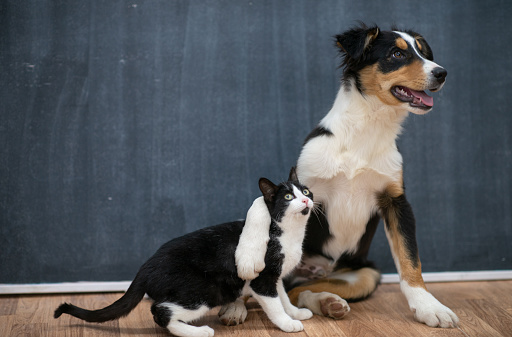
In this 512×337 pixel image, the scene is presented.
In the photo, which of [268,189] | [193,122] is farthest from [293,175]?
[193,122]

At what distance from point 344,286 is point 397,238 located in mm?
348

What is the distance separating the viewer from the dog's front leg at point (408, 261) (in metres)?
2.32

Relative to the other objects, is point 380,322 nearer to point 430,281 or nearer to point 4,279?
point 430,281

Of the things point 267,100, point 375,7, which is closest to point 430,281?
point 267,100

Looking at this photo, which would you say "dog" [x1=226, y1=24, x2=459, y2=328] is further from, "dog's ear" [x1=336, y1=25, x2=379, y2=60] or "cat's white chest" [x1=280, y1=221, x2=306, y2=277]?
"cat's white chest" [x1=280, y1=221, x2=306, y2=277]

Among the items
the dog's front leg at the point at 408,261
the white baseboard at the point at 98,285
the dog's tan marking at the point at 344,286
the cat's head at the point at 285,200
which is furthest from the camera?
the white baseboard at the point at 98,285

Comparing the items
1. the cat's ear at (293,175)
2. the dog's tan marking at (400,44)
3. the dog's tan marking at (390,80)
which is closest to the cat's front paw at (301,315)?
the cat's ear at (293,175)

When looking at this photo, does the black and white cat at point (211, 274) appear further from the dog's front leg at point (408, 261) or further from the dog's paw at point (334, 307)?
the dog's front leg at point (408, 261)

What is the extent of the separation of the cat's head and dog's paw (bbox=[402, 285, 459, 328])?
604 mm

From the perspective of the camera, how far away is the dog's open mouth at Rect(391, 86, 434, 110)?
2.38 metres

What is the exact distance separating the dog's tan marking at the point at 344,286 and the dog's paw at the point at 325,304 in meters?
0.07

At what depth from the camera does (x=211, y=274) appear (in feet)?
7.07

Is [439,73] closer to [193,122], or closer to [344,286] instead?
[344,286]

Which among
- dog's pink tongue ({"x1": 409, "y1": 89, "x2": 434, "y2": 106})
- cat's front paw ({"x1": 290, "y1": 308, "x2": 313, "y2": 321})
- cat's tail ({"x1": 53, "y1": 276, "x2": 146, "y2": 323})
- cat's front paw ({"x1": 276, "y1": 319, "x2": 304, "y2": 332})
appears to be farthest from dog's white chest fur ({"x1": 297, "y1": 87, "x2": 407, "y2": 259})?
cat's tail ({"x1": 53, "y1": 276, "x2": 146, "y2": 323})
